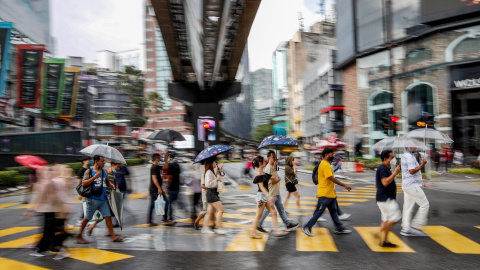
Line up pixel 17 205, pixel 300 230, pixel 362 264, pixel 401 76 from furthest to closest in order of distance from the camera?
1. pixel 401 76
2. pixel 17 205
3. pixel 300 230
4. pixel 362 264

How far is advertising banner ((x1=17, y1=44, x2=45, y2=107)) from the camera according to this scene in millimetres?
36500

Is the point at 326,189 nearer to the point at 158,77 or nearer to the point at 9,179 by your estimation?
the point at 9,179

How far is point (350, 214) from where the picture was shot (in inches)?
424

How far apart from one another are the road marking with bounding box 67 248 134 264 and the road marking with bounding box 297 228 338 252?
10.1 feet

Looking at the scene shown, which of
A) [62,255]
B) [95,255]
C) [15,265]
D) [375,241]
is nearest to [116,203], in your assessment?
[95,255]

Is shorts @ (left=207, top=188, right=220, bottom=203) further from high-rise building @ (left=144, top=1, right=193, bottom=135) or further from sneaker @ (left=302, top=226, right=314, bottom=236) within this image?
high-rise building @ (left=144, top=1, right=193, bottom=135)

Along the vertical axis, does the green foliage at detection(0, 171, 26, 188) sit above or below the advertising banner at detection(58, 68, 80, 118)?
below

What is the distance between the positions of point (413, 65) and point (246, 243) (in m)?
31.1

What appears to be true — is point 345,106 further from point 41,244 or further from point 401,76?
point 41,244

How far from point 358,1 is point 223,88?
29828 millimetres

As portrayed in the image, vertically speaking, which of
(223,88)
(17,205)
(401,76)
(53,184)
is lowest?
(17,205)

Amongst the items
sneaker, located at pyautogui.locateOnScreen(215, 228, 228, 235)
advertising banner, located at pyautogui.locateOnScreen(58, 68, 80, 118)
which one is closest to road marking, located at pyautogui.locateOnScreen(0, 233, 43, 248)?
sneaker, located at pyautogui.locateOnScreen(215, 228, 228, 235)

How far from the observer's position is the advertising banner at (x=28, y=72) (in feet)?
120

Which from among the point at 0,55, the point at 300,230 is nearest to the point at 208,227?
the point at 300,230
